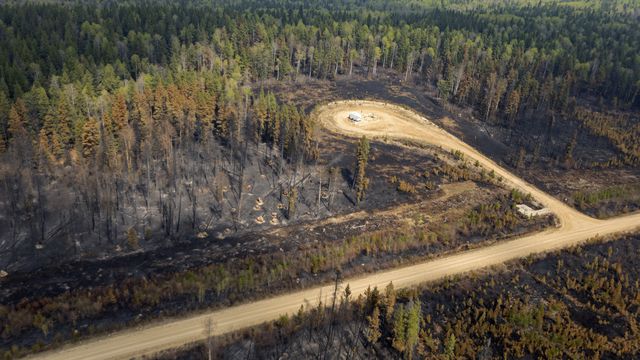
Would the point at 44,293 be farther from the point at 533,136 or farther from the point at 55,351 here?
the point at 533,136

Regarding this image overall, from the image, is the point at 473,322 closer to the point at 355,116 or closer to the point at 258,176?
the point at 258,176

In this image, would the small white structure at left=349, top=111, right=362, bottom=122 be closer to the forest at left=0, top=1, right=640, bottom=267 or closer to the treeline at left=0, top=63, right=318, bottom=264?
the forest at left=0, top=1, right=640, bottom=267

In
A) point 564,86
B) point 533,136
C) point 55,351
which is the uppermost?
point 564,86

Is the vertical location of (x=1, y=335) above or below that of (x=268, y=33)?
below

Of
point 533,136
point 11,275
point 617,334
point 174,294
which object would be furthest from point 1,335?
point 533,136

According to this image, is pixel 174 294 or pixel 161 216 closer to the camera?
pixel 174 294

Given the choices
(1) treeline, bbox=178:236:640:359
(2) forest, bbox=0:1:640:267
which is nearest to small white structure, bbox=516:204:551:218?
(1) treeline, bbox=178:236:640:359

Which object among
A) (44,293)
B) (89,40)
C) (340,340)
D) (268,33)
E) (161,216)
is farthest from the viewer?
(268,33)

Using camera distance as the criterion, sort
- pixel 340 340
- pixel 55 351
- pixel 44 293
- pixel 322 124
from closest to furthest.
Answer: pixel 55 351
pixel 340 340
pixel 44 293
pixel 322 124

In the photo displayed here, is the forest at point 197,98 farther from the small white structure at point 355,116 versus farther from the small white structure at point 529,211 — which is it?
the small white structure at point 529,211
